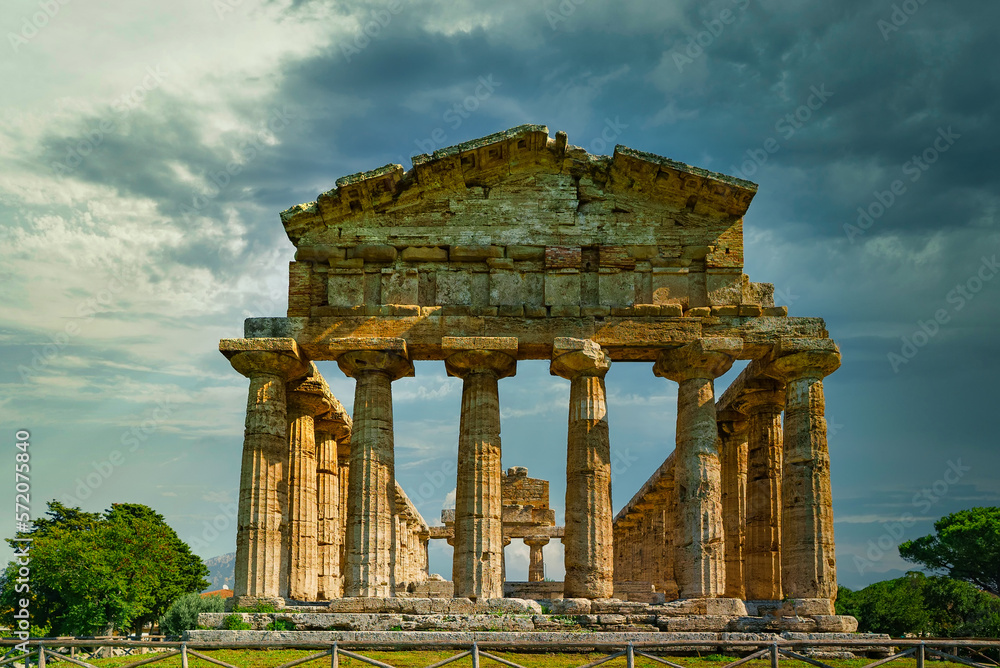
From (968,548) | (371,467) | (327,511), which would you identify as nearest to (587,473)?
(371,467)

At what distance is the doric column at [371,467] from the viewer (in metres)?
24.6

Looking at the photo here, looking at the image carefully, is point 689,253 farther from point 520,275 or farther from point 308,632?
point 308,632

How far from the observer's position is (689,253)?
26.4 metres

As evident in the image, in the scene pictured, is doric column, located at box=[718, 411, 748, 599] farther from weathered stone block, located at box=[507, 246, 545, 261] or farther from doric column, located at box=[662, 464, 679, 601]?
weathered stone block, located at box=[507, 246, 545, 261]

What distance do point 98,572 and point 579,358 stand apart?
26.4m

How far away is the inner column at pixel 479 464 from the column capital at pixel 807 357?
7.11 m

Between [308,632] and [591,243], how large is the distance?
1243cm

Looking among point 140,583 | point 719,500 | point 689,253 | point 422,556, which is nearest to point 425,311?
point 689,253

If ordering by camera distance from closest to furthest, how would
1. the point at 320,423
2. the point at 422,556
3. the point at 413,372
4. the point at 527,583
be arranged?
the point at 413,372 → the point at 320,423 → the point at 527,583 → the point at 422,556

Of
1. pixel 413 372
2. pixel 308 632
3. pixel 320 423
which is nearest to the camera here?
pixel 308 632

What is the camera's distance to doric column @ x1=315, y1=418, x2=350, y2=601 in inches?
1266

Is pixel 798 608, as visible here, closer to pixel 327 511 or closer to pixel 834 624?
pixel 834 624

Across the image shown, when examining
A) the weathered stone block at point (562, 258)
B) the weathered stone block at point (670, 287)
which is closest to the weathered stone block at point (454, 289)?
the weathered stone block at point (562, 258)

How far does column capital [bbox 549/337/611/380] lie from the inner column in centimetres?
117
